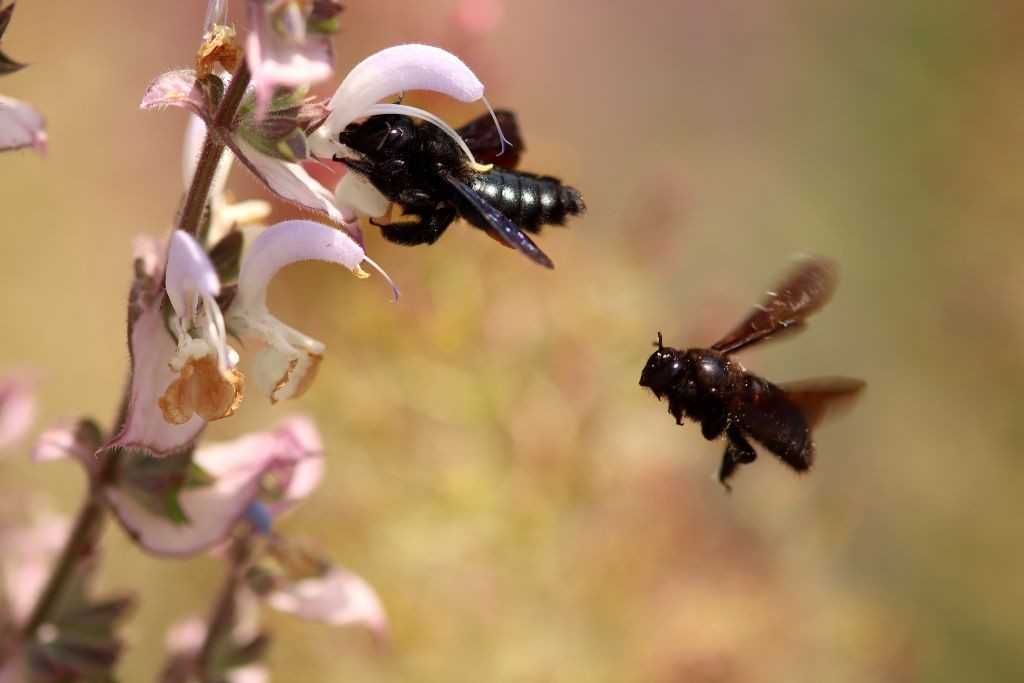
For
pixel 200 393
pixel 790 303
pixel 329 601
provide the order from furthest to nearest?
pixel 329 601
pixel 790 303
pixel 200 393

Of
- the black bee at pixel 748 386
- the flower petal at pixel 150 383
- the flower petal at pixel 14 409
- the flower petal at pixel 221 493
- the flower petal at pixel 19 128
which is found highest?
the black bee at pixel 748 386

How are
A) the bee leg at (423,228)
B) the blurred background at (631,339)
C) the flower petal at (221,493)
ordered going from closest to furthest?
1. the bee leg at (423,228)
2. the flower petal at (221,493)
3. the blurred background at (631,339)

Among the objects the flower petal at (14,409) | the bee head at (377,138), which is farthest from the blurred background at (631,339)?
the bee head at (377,138)

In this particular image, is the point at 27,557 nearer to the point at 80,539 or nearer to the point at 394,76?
the point at 80,539

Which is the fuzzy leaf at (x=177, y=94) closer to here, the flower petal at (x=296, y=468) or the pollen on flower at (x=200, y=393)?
the pollen on flower at (x=200, y=393)

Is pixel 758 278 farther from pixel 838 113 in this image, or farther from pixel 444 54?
pixel 444 54

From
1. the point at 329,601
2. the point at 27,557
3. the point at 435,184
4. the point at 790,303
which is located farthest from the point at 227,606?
the point at 790,303
